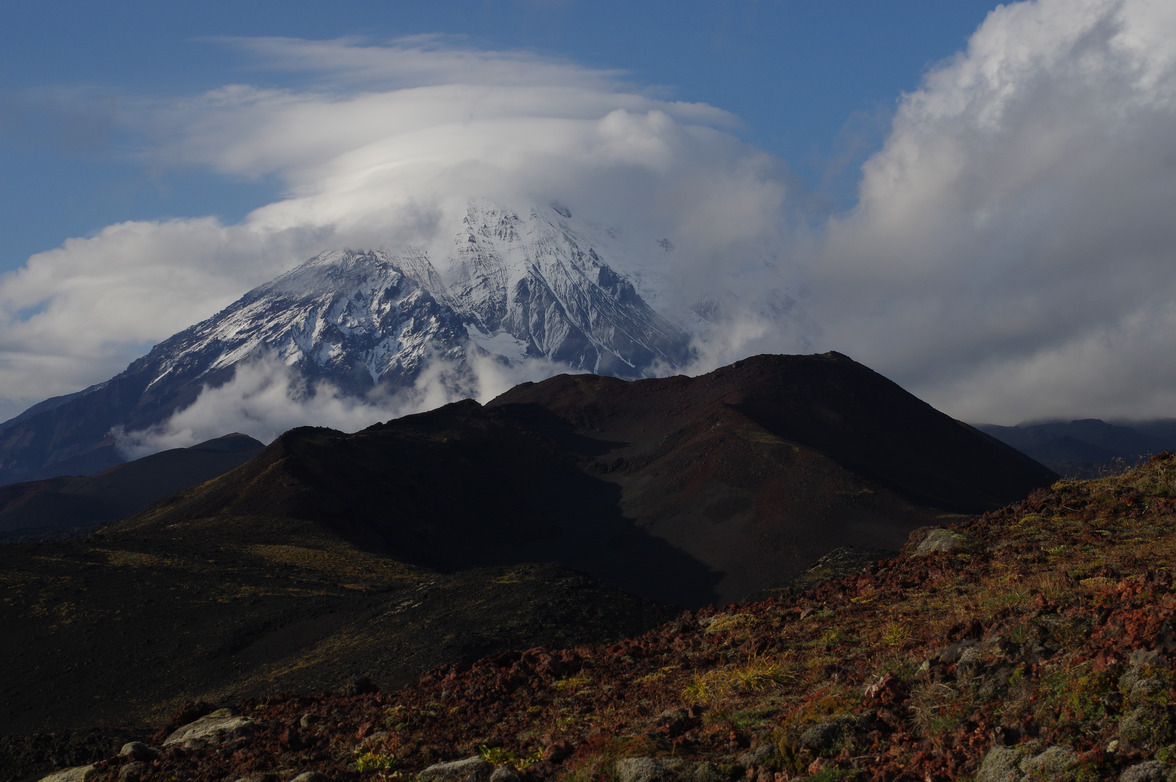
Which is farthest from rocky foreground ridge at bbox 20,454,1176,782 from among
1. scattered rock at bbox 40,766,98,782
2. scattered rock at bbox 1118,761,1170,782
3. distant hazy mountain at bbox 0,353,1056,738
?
distant hazy mountain at bbox 0,353,1056,738

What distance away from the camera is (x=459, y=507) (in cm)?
11238

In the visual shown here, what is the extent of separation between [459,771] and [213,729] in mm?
7237

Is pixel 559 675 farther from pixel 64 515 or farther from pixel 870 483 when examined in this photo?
pixel 64 515

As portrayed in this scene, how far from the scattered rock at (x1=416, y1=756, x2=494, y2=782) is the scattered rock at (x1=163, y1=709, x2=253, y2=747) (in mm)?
5474

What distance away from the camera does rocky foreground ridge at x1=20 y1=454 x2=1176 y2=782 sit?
30.5ft

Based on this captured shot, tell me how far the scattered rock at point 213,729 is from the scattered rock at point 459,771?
547 cm

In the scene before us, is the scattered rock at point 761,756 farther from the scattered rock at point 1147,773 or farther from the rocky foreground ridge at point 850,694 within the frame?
the scattered rock at point 1147,773

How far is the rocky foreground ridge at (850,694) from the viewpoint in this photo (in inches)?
366

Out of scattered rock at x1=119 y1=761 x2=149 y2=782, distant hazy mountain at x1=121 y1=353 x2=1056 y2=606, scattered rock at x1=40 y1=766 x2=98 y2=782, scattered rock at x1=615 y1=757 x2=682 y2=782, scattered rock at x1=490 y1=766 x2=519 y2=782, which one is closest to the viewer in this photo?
scattered rock at x1=615 y1=757 x2=682 y2=782

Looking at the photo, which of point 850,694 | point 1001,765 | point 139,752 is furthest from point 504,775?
point 139,752

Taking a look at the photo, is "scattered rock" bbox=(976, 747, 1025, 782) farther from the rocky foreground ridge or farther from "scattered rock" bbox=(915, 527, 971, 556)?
"scattered rock" bbox=(915, 527, 971, 556)

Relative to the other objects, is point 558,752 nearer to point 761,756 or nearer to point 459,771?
point 459,771

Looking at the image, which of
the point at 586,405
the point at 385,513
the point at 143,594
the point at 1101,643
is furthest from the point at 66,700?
the point at 586,405

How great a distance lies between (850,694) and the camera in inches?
456
